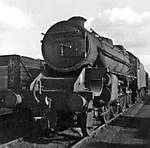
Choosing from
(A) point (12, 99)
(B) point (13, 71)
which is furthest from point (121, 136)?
(B) point (13, 71)

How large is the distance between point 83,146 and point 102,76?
8.09ft

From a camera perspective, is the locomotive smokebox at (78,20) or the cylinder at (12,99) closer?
the cylinder at (12,99)

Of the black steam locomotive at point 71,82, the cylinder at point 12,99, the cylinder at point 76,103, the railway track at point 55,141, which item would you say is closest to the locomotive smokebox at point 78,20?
the black steam locomotive at point 71,82

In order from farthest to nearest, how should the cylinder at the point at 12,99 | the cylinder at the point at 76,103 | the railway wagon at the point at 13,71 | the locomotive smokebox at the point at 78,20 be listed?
1. the railway wagon at the point at 13,71
2. the locomotive smokebox at the point at 78,20
3. the cylinder at the point at 12,99
4. the cylinder at the point at 76,103

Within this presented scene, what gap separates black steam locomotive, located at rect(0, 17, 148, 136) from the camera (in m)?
7.86

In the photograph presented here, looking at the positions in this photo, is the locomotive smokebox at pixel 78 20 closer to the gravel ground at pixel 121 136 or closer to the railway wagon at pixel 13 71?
the railway wagon at pixel 13 71

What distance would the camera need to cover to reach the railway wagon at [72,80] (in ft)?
25.8

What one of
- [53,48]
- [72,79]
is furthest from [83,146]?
[53,48]

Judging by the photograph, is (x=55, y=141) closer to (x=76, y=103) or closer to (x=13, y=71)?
(x=76, y=103)

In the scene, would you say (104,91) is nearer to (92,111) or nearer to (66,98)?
(92,111)

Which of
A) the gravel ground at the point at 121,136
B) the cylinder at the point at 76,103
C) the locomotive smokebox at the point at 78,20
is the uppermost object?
the locomotive smokebox at the point at 78,20

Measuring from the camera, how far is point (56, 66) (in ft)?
30.7

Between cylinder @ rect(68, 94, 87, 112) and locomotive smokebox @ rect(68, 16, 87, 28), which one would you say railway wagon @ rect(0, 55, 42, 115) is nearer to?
locomotive smokebox @ rect(68, 16, 87, 28)

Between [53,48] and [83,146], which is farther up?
[53,48]
